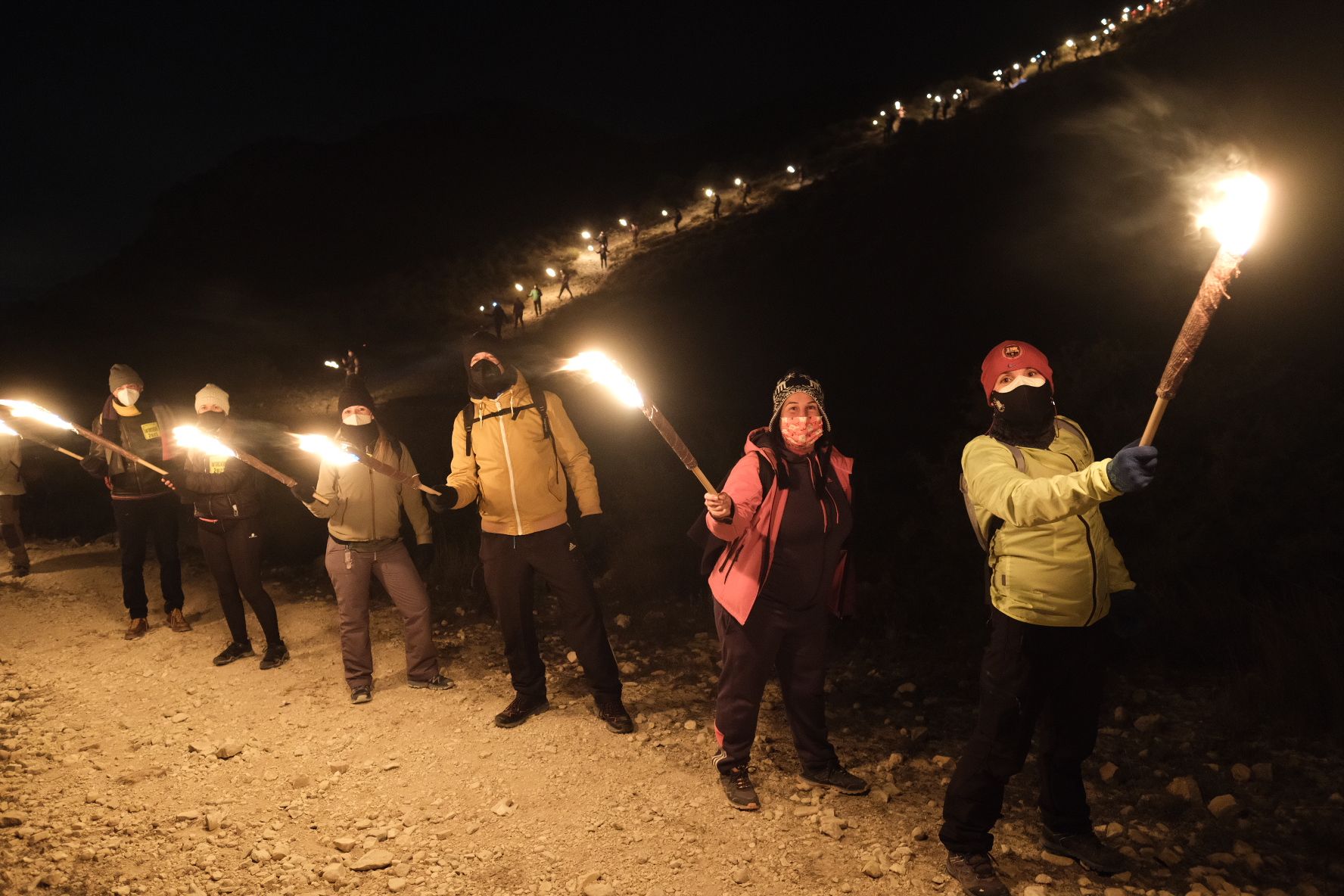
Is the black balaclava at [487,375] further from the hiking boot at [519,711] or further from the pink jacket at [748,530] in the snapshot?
the hiking boot at [519,711]

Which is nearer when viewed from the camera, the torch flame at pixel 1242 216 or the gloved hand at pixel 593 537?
the torch flame at pixel 1242 216

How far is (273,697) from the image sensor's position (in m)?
5.88

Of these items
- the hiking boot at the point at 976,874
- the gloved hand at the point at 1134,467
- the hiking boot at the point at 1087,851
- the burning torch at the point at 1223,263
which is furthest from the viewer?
the hiking boot at the point at 1087,851

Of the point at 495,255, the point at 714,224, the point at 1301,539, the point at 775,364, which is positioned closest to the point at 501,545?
the point at 1301,539

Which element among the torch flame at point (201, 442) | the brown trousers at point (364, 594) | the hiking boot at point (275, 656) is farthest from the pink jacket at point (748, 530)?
the hiking boot at point (275, 656)

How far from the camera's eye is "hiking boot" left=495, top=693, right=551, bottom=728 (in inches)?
207

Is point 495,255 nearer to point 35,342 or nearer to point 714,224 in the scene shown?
point 714,224

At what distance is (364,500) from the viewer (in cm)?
563

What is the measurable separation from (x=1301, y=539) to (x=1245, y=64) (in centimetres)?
2222

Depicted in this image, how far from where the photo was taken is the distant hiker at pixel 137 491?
23.1ft

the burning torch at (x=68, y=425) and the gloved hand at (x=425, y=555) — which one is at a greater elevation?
the burning torch at (x=68, y=425)

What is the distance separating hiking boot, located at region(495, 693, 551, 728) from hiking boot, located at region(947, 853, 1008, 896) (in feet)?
9.85

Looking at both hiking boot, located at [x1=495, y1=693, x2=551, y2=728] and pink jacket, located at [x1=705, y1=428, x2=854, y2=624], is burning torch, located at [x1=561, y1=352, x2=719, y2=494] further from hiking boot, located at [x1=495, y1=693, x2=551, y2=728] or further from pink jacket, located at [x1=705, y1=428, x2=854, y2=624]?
hiking boot, located at [x1=495, y1=693, x2=551, y2=728]

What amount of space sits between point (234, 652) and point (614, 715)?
12.6 ft
